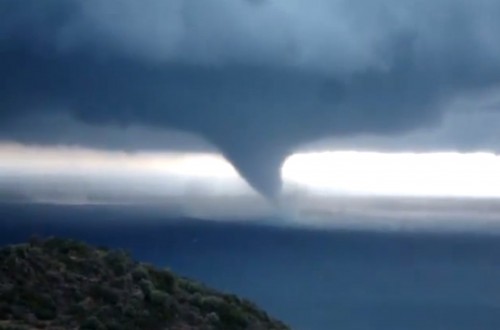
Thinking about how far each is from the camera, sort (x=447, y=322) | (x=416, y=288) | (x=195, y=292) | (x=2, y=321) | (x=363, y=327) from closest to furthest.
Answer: (x=2, y=321)
(x=195, y=292)
(x=363, y=327)
(x=447, y=322)
(x=416, y=288)

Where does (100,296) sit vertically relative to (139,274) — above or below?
below

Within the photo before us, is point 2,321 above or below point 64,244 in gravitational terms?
below

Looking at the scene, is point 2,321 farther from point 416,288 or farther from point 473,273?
point 473,273

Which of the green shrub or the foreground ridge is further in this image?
the green shrub

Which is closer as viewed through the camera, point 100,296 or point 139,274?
point 100,296

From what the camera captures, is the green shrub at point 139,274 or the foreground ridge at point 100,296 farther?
the green shrub at point 139,274

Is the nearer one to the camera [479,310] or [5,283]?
[5,283]

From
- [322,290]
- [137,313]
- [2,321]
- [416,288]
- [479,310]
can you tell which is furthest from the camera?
[416,288]

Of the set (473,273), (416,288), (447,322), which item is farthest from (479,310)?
(473,273)
